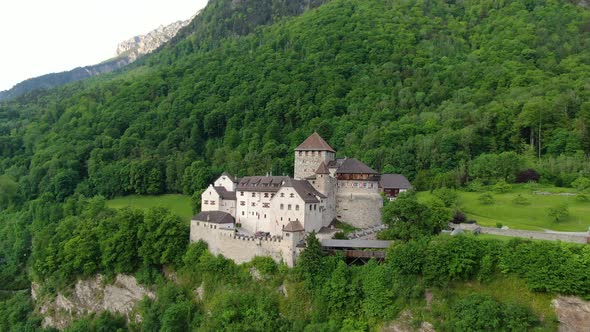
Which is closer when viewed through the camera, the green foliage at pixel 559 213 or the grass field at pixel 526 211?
the grass field at pixel 526 211

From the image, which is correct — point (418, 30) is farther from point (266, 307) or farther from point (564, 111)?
point (266, 307)

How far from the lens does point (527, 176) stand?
219 feet

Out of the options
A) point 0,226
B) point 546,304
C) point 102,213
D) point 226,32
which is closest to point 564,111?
point 546,304

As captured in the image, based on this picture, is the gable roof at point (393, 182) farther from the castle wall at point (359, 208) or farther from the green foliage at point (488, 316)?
the green foliage at point (488, 316)

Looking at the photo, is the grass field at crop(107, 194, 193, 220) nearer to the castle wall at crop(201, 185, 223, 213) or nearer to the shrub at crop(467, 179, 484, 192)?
the castle wall at crop(201, 185, 223, 213)

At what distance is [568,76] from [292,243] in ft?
241

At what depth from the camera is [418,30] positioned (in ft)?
419

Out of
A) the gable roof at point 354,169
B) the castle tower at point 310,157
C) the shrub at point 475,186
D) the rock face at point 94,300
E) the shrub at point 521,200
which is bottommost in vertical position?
the rock face at point 94,300

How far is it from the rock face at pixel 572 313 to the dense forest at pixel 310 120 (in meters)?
0.81

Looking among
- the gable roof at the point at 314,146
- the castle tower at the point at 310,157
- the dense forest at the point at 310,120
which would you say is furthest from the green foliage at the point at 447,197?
the gable roof at the point at 314,146

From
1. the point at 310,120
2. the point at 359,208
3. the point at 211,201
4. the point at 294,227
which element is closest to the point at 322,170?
the point at 359,208

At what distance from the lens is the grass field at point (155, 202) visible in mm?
78688

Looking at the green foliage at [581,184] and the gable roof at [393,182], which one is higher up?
the gable roof at [393,182]

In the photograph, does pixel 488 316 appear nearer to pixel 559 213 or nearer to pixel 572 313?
pixel 572 313
